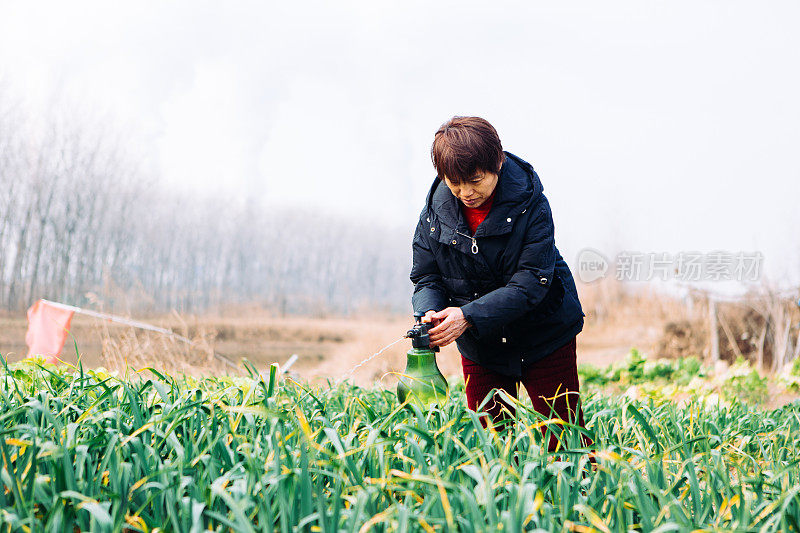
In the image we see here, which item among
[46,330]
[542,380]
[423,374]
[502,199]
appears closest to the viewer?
[423,374]

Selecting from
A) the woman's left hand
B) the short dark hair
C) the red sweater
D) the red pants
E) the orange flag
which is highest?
the short dark hair

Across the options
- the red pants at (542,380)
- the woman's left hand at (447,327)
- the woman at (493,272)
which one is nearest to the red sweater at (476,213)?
the woman at (493,272)

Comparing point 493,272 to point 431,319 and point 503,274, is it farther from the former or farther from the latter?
point 431,319

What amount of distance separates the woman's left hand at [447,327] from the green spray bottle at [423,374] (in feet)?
0.26

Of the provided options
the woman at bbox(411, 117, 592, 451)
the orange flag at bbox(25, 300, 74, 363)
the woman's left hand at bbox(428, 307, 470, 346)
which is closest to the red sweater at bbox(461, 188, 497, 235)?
the woman at bbox(411, 117, 592, 451)

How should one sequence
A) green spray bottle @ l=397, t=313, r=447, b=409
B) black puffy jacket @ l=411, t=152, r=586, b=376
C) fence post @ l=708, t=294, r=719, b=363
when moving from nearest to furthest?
green spray bottle @ l=397, t=313, r=447, b=409, black puffy jacket @ l=411, t=152, r=586, b=376, fence post @ l=708, t=294, r=719, b=363

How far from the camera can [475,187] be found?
2.16 meters

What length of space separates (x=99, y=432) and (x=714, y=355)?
30.2ft

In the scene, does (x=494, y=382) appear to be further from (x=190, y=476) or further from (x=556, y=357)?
(x=190, y=476)

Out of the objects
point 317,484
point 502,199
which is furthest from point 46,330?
point 317,484

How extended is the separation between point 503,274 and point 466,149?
51 cm

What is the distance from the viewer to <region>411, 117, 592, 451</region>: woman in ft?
7.03

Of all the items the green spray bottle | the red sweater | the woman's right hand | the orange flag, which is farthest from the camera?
the orange flag

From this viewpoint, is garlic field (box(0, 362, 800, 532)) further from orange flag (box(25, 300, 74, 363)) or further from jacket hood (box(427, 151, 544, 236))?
orange flag (box(25, 300, 74, 363))
